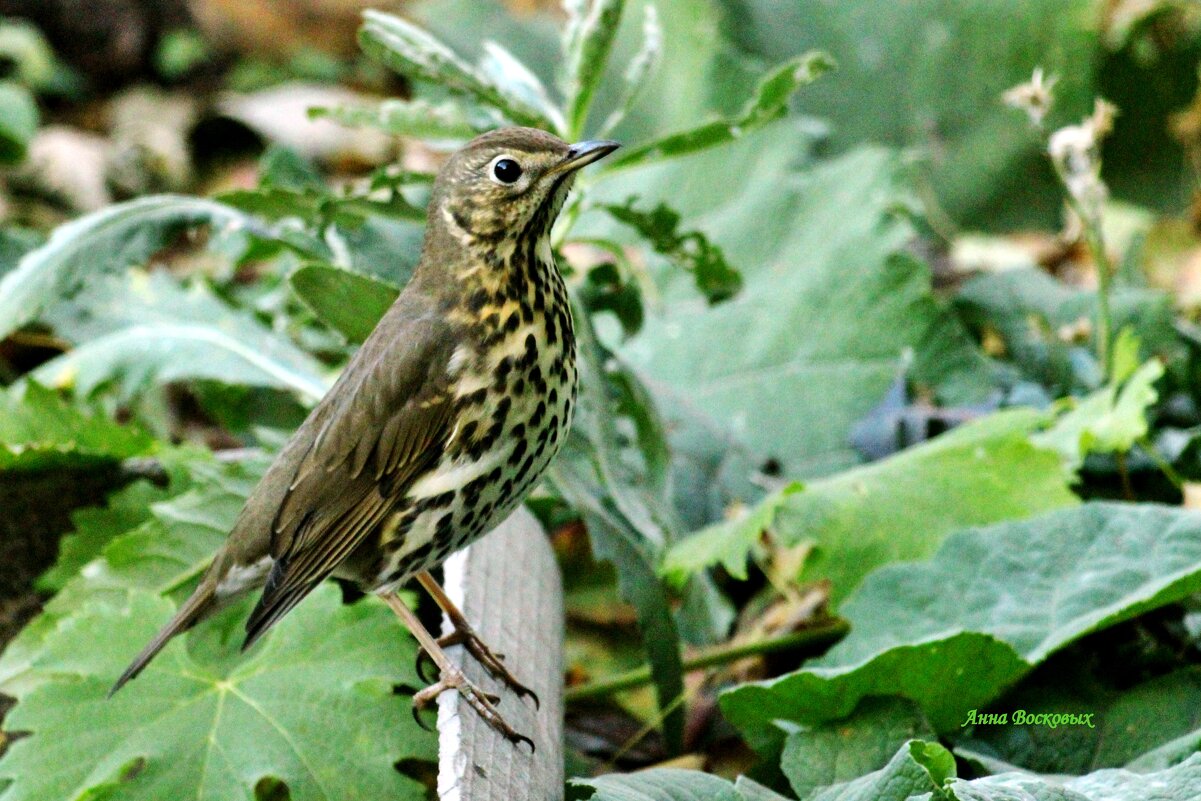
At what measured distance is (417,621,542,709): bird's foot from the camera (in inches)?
113

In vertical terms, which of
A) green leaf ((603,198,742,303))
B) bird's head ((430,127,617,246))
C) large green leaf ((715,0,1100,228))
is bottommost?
bird's head ((430,127,617,246))

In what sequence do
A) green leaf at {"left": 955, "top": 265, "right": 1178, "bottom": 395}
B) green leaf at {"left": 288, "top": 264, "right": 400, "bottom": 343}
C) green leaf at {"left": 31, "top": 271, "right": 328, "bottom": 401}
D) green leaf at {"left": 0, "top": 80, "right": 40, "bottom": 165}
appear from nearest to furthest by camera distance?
green leaf at {"left": 288, "top": 264, "right": 400, "bottom": 343} < green leaf at {"left": 31, "top": 271, "right": 328, "bottom": 401} < green leaf at {"left": 955, "top": 265, "right": 1178, "bottom": 395} < green leaf at {"left": 0, "top": 80, "right": 40, "bottom": 165}

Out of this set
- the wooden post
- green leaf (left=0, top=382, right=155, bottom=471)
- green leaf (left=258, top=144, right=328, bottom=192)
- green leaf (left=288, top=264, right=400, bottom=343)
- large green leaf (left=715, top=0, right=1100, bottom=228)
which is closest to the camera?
the wooden post

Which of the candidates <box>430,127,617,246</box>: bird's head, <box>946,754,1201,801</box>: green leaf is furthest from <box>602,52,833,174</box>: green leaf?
<box>946,754,1201,801</box>: green leaf

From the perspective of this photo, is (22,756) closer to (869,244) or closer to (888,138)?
(869,244)

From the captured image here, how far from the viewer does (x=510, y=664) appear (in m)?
2.95

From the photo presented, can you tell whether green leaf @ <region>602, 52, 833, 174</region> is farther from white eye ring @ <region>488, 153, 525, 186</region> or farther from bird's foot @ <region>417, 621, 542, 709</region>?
bird's foot @ <region>417, 621, 542, 709</region>

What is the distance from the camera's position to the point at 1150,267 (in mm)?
6266

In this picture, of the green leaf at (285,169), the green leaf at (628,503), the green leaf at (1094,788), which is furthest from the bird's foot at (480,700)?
the green leaf at (285,169)

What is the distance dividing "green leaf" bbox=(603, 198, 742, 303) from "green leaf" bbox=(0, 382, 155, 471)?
133 cm

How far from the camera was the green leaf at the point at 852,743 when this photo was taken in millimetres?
2852

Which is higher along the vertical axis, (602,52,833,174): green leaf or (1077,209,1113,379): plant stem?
(602,52,833,174): green leaf

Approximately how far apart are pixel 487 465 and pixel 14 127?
2862mm

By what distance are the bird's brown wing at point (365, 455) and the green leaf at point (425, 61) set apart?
Result: 745 millimetres
